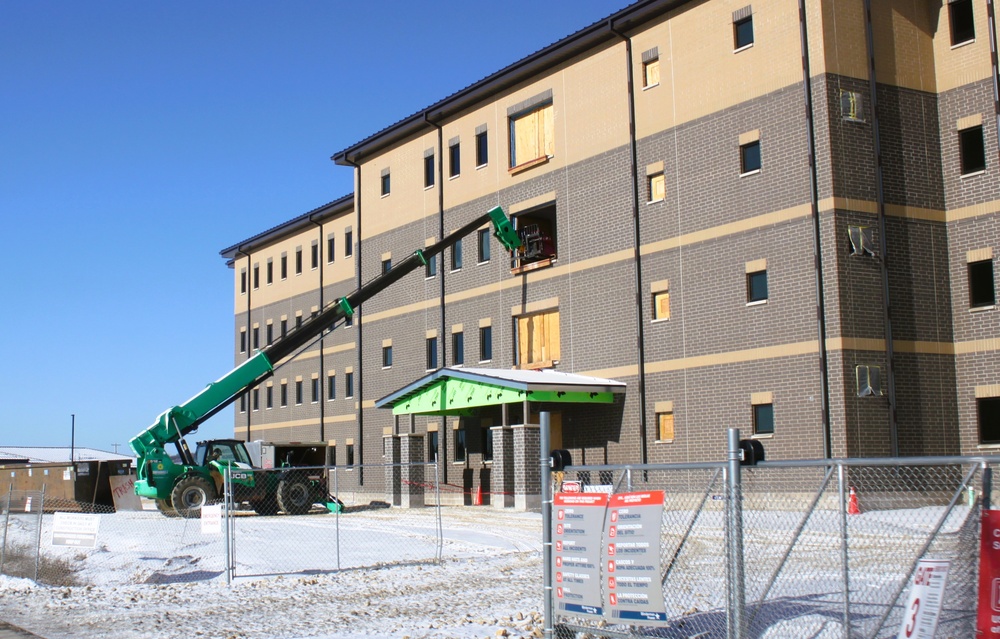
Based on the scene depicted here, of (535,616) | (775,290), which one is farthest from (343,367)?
(535,616)

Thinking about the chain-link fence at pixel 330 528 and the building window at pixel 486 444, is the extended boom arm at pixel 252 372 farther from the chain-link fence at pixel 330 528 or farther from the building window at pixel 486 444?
the building window at pixel 486 444

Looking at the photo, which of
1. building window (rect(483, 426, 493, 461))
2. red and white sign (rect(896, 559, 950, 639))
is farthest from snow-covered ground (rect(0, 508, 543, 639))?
building window (rect(483, 426, 493, 461))

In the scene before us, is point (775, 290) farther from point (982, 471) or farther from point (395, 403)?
point (982, 471)

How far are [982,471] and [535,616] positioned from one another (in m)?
6.54

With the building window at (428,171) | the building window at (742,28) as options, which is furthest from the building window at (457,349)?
the building window at (742,28)

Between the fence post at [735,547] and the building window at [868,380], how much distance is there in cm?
1920

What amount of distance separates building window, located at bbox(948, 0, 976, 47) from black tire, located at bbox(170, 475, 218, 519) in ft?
79.7

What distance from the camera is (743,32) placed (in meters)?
29.9

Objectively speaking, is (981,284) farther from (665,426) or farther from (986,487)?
(986,487)

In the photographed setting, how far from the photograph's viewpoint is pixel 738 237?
96.6 ft

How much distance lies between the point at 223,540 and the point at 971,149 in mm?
21438

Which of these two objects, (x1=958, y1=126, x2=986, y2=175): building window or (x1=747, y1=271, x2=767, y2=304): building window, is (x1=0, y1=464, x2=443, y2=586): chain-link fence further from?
(x1=958, y1=126, x2=986, y2=175): building window

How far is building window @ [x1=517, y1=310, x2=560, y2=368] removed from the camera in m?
36.2

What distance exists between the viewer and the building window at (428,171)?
4256 cm
